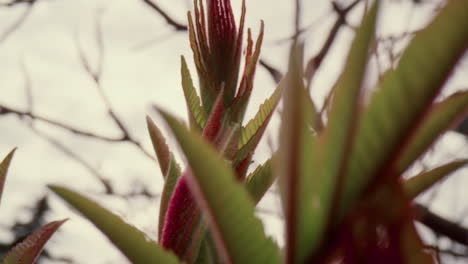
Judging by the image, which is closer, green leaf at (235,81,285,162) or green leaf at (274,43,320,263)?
green leaf at (274,43,320,263)

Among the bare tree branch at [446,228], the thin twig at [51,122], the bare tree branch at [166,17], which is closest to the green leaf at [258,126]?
the bare tree branch at [446,228]

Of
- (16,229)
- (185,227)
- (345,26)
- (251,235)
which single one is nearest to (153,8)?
(345,26)

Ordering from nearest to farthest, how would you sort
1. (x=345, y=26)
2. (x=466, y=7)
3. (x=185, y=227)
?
1. (x=466, y=7)
2. (x=185, y=227)
3. (x=345, y=26)

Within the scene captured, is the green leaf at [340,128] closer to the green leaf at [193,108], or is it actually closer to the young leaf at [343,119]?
the young leaf at [343,119]

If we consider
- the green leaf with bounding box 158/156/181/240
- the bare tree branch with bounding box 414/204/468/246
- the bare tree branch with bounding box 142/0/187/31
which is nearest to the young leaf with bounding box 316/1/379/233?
the green leaf with bounding box 158/156/181/240

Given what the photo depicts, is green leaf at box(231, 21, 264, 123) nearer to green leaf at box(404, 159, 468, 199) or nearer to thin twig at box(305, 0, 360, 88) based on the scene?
green leaf at box(404, 159, 468, 199)

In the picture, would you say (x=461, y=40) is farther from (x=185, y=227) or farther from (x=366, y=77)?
(x=185, y=227)

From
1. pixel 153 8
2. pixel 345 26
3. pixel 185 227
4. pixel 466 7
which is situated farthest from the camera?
pixel 153 8
